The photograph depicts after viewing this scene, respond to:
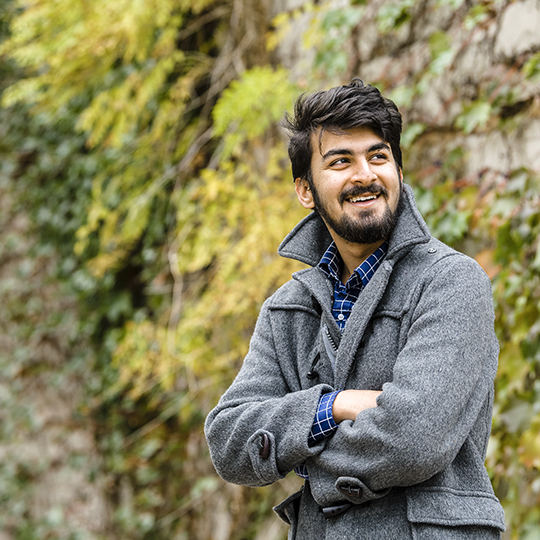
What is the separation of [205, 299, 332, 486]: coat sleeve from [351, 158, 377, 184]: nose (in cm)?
37

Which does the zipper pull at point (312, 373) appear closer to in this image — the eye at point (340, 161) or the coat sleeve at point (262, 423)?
the coat sleeve at point (262, 423)

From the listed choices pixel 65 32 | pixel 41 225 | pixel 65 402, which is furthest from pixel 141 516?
pixel 65 32

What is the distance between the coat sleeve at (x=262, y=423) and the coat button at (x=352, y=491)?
80 millimetres

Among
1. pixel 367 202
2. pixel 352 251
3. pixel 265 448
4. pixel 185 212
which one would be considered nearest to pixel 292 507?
pixel 265 448

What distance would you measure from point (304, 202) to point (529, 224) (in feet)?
3.11

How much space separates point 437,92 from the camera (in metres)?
2.71

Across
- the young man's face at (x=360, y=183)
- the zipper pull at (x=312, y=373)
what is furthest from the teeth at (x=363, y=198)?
the zipper pull at (x=312, y=373)

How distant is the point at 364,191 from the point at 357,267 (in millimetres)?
163

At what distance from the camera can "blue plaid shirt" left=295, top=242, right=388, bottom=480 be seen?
1.15 meters

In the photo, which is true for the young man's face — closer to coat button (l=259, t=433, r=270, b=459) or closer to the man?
the man

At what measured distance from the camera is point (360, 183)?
4.09 ft

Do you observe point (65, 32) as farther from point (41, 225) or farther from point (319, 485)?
point (319, 485)

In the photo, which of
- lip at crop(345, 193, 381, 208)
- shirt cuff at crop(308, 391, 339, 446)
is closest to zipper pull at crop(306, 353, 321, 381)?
shirt cuff at crop(308, 391, 339, 446)

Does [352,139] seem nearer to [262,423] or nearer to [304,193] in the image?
[304,193]
